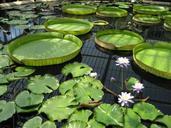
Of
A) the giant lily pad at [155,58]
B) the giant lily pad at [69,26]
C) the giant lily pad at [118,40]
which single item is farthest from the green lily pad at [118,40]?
the giant lily pad at [69,26]

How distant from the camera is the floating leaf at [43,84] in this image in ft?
7.10

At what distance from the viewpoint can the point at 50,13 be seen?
192 inches

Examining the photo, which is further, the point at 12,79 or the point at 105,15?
the point at 105,15

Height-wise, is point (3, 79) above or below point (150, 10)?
below

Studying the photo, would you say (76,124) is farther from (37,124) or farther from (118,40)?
(118,40)

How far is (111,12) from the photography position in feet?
15.8

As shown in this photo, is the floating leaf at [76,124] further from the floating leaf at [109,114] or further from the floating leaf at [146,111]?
the floating leaf at [146,111]

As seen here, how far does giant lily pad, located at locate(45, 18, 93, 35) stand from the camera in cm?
357

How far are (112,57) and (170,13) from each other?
2296 millimetres

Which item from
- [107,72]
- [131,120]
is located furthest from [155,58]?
[131,120]

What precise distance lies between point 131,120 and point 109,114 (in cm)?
17

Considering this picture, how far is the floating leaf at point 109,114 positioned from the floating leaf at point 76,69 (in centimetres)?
60

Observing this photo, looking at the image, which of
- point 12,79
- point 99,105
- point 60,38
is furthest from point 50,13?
point 99,105

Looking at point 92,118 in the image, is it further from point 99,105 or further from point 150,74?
point 150,74
